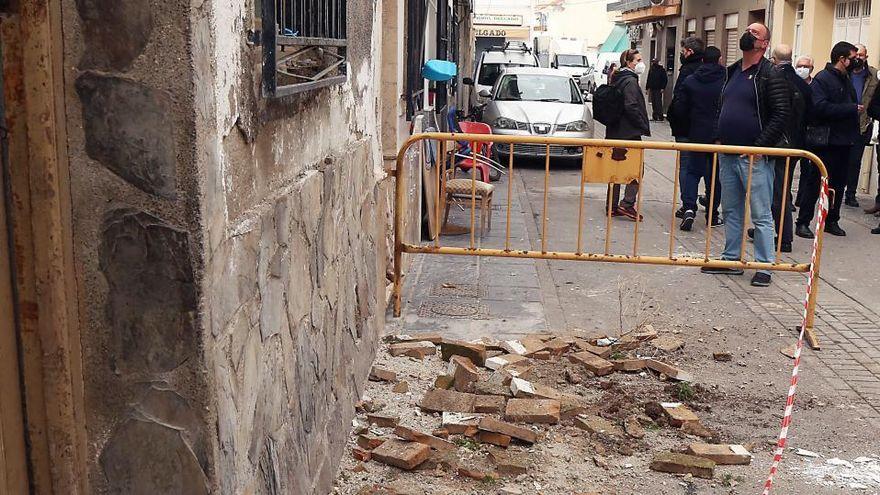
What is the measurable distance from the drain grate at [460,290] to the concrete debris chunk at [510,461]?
2935 millimetres

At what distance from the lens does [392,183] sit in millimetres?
7160

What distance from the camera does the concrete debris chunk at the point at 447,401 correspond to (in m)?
5.04

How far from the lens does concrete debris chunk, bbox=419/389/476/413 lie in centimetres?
504

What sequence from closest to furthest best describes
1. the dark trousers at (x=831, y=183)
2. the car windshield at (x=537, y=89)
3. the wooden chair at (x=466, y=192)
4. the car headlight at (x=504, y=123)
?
the wooden chair at (x=466, y=192)
the dark trousers at (x=831, y=183)
the car headlight at (x=504, y=123)
the car windshield at (x=537, y=89)

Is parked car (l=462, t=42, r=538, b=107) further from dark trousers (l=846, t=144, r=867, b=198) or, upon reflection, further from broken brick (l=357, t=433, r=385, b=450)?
broken brick (l=357, t=433, r=385, b=450)

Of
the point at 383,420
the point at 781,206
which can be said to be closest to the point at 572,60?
the point at 781,206

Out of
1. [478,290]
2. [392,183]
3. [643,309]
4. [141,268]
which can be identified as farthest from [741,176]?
[141,268]

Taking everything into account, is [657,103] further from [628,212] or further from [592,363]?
[592,363]

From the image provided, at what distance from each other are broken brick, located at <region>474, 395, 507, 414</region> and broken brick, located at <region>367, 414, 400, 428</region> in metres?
0.44

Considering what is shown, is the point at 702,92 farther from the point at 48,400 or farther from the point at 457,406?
the point at 48,400

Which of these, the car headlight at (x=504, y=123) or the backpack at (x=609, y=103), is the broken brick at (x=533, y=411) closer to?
the backpack at (x=609, y=103)

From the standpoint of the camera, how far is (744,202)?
8234 millimetres

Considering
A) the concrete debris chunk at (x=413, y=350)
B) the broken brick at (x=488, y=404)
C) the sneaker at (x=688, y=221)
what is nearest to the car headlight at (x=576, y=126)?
the sneaker at (x=688, y=221)

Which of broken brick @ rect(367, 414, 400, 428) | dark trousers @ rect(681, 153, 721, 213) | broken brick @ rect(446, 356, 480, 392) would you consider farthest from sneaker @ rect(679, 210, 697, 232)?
broken brick @ rect(367, 414, 400, 428)
